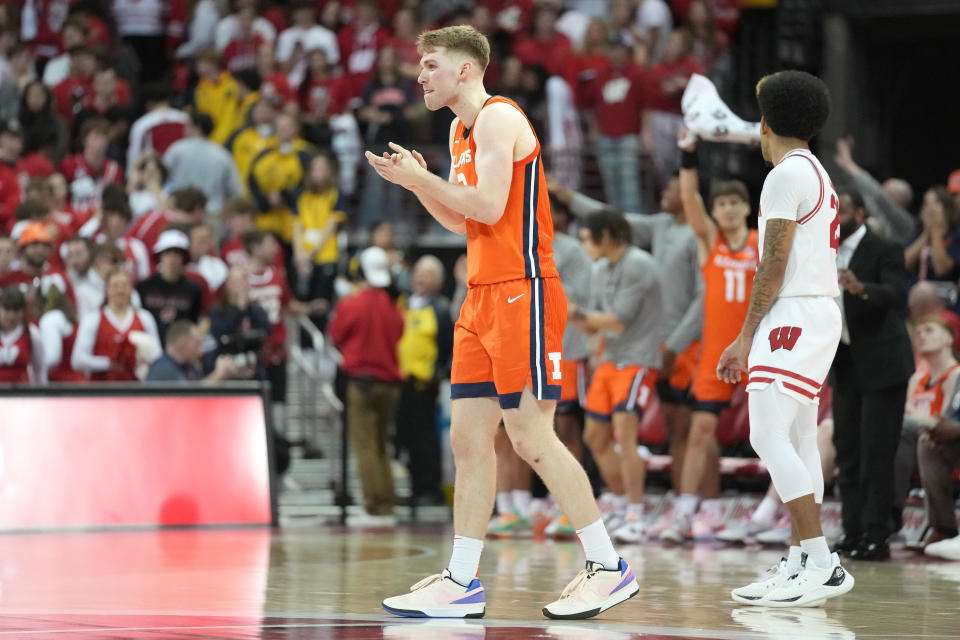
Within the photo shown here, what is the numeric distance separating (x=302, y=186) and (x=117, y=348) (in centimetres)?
416

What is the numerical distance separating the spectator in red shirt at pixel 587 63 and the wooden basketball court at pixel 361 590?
7.22 metres

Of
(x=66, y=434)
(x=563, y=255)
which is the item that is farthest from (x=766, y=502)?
(x=66, y=434)

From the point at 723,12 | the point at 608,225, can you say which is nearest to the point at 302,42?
the point at 723,12

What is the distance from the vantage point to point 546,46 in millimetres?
16844

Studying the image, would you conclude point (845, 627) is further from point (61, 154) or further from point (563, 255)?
point (61, 154)

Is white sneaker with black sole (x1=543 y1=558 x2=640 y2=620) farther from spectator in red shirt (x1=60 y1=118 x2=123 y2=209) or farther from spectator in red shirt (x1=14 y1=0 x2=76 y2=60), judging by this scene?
spectator in red shirt (x1=14 y1=0 x2=76 y2=60)

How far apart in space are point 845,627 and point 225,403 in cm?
664

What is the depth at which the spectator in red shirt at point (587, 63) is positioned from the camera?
52.7ft

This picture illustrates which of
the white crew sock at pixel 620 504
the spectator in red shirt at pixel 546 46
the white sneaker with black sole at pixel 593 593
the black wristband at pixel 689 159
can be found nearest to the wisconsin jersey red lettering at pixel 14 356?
the white crew sock at pixel 620 504

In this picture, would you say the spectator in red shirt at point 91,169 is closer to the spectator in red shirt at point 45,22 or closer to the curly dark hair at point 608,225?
the spectator in red shirt at point 45,22

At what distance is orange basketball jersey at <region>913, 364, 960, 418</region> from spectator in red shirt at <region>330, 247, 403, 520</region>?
189 inches

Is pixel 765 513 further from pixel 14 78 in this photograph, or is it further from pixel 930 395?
pixel 14 78

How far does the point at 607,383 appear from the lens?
33.4ft

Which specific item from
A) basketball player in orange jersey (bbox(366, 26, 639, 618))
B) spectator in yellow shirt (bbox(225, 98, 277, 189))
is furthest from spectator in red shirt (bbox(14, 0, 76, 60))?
basketball player in orange jersey (bbox(366, 26, 639, 618))
